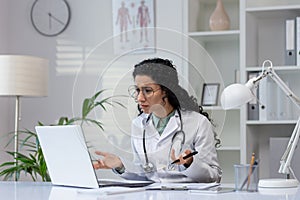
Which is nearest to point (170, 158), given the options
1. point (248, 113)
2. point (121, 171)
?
point (121, 171)

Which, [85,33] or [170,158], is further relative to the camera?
[85,33]

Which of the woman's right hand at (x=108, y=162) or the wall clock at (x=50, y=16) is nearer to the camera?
the woman's right hand at (x=108, y=162)

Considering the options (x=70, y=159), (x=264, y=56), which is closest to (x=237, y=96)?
(x=70, y=159)

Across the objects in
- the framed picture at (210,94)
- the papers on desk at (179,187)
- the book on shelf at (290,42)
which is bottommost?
the papers on desk at (179,187)

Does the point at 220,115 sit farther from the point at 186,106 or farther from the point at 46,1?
the point at 46,1

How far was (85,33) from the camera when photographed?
4.60m

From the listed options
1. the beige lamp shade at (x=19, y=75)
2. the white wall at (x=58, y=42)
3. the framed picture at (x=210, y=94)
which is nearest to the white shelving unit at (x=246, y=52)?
the white wall at (x=58, y=42)

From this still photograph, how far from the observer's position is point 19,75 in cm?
385

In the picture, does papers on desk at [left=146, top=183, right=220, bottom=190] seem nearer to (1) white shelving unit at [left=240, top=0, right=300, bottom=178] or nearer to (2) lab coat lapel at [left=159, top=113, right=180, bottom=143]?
(2) lab coat lapel at [left=159, top=113, right=180, bottom=143]

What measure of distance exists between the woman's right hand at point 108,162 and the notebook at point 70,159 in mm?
48

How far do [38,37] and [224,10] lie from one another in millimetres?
1396

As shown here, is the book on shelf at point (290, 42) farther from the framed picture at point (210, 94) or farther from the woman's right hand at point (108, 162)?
the woman's right hand at point (108, 162)

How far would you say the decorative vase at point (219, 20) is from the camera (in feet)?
13.7

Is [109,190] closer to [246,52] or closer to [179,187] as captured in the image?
[179,187]
